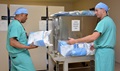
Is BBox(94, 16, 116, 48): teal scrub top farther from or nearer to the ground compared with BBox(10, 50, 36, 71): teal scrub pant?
farther from the ground

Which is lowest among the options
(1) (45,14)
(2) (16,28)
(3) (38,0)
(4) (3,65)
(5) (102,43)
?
(4) (3,65)

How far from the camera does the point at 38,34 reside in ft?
6.56

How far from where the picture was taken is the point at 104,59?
1973 mm

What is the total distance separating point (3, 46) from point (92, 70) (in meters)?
2.03

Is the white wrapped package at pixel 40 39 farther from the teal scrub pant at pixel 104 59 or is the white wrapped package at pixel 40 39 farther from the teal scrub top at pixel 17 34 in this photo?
the teal scrub pant at pixel 104 59

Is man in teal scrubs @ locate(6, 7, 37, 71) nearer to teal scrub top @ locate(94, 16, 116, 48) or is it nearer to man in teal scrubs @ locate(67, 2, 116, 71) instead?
man in teal scrubs @ locate(67, 2, 116, 71)

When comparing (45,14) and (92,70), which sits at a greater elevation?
(45,14)

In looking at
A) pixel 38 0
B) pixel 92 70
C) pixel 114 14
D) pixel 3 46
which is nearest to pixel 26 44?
pixel 92 70

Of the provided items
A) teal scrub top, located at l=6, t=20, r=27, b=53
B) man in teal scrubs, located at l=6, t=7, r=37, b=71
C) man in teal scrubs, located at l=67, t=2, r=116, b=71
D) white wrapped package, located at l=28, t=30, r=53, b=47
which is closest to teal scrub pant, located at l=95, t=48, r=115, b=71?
man in teal scrubs, located at l=67, t=2, r=116, b=71

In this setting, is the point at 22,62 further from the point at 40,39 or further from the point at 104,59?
the point at 104,59

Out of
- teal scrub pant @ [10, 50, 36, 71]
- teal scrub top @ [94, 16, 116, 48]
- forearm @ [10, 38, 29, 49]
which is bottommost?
teal scrub pant @ [10, 50, 36, 71]

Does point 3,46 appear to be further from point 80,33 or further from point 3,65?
point 80,33

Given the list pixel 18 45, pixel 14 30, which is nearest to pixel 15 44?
pixel 18 45

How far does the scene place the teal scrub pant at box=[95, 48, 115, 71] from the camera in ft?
6.45
